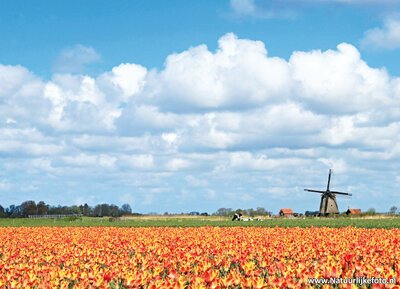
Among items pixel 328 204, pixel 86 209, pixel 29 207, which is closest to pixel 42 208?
pixel 29 207

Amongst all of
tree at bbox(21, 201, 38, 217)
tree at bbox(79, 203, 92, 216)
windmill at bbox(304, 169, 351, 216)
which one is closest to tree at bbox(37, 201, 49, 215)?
tree at bbox(21, 201, 38, 217)

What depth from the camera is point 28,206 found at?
16988cm

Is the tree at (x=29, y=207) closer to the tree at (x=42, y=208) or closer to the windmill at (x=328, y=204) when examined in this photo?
the tree at (x=42, y=208)

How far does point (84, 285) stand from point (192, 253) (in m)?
4.49

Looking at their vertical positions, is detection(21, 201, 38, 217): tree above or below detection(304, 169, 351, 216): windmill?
below

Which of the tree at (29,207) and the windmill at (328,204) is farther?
the tree at (29,207)

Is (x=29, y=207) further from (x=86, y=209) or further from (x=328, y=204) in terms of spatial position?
(x=328, y=204)

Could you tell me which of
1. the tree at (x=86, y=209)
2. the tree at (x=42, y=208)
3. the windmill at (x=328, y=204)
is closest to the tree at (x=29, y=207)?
the tree at (x=42, y=208)

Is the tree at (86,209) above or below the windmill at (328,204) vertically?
below

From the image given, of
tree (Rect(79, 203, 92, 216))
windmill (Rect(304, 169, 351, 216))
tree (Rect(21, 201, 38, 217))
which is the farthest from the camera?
tree (Rect(21, 201, 38, 217))

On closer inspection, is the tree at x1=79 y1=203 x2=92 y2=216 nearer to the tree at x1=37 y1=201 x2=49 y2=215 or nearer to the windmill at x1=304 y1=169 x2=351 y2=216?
the tree at x1=37 y1=201 x2=49 y2=215

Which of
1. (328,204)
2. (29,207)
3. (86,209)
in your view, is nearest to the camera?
(328,204)

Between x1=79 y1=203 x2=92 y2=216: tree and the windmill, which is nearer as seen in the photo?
the windmill

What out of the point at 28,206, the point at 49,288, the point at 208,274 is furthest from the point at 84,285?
the point at 28,206
